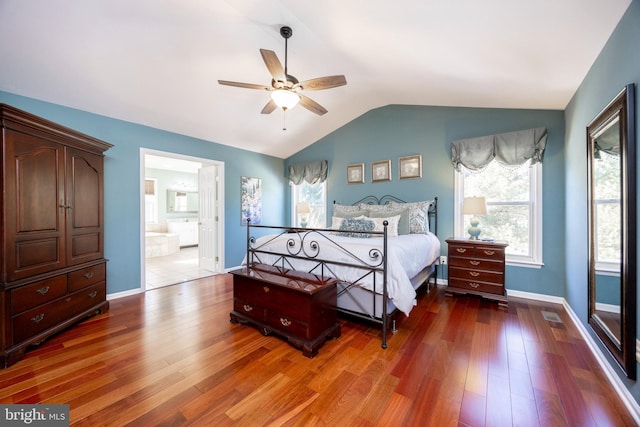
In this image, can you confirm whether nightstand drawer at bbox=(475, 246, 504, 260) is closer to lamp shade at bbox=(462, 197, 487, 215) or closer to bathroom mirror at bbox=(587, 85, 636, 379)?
lamp shade at bbox=(462, 197, 487, 215)

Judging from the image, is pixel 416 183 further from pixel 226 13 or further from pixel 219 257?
pixel 219 257

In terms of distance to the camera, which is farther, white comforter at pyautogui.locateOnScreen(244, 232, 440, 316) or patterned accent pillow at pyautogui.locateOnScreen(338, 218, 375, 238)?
patterned accent pillow at pyautogui.locateOnScreen(338, 218, 375, 238)

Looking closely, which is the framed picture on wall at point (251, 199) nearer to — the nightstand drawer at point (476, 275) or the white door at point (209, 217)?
the white door at point (209, 217)

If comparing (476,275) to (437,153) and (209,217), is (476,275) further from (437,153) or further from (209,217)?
(209,217)

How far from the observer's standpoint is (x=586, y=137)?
237 cm

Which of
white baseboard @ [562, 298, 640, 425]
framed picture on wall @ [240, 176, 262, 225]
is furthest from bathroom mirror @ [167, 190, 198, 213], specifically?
white baseboard @ [562, 298, 640, 425]

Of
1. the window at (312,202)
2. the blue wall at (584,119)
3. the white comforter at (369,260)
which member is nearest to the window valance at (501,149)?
the blue wall at (584,119)

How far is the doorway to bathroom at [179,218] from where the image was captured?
450 cm

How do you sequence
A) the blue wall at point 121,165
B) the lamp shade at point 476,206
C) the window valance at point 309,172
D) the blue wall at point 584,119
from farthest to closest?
1. the window valance at point 309,172
2. the lamp shade at point 476,206
3. the blue wall at point 121,165
4. the blue wall at point 584,119

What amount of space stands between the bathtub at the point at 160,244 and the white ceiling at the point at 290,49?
405 centimetres

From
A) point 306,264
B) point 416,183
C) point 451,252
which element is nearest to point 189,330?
point 306,264

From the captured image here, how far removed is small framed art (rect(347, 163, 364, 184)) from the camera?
16.3 feet

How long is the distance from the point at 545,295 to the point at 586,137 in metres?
2.08

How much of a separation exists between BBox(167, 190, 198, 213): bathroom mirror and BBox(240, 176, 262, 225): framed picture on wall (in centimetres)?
471
